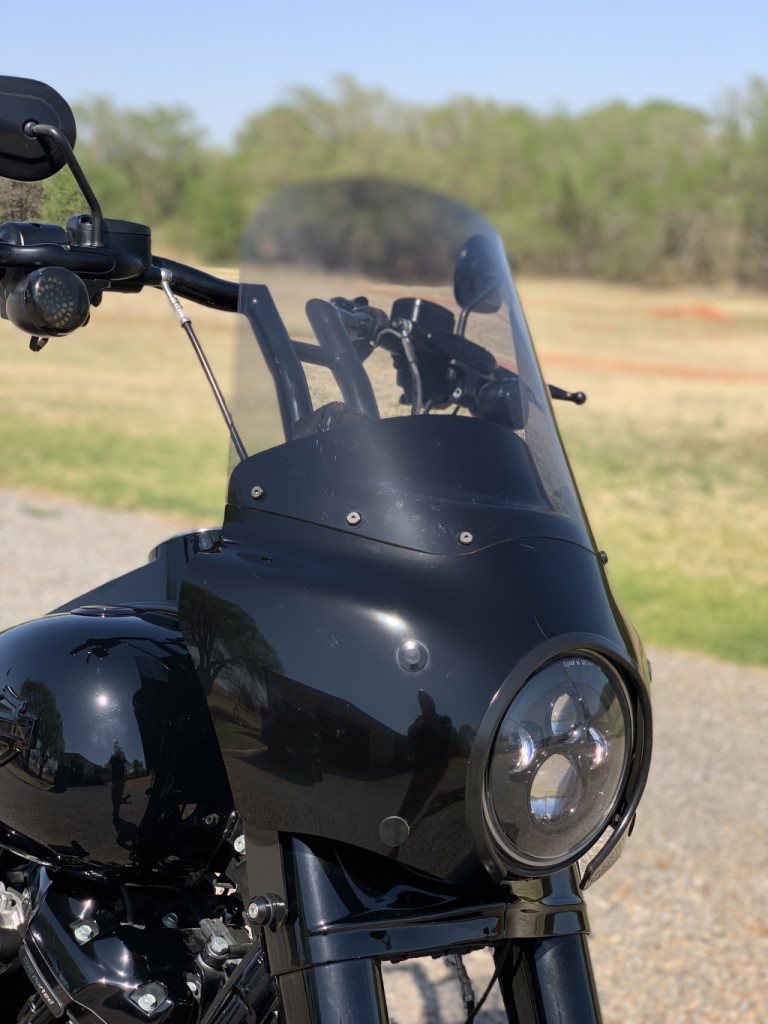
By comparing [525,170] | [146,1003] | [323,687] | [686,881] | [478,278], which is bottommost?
[686,881]

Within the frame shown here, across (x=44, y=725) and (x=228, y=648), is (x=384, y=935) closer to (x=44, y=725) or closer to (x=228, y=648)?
(x=228, y=648)

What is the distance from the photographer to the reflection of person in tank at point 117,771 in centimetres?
170

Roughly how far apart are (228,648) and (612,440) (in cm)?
1558

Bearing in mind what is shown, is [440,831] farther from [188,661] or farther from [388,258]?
[388,258]

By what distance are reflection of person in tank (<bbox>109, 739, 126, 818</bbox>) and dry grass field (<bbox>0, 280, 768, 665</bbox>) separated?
2.42 feet

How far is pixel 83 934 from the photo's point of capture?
1.76 m

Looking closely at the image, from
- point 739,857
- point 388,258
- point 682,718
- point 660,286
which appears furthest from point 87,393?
point 660,286

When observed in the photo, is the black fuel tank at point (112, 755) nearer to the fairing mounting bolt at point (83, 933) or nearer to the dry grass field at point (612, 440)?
the fairing mounting bolt at point (83, 933)

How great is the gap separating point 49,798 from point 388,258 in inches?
44.9

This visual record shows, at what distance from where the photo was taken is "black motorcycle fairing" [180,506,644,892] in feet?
4.66

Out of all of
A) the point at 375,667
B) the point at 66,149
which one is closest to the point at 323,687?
the point at 375,667

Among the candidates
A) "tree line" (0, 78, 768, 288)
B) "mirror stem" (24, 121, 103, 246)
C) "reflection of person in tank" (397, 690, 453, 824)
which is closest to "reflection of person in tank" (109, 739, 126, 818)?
"reflection of person in tank" (397, 690, 453, 824)

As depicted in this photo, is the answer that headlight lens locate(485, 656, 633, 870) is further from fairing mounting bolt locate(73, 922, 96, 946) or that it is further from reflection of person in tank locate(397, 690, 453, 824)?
fairing mounting bolt locate(73, 922, 96, 946)

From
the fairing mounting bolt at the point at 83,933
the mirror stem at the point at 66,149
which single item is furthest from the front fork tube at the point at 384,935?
the mirror stem at the point at 66,149
